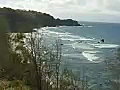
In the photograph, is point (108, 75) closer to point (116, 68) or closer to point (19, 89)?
point (116, 68)

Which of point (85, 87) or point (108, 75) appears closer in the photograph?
point (85, 87)

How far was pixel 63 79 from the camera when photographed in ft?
118

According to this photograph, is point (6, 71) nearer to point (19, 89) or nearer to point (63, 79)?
point (63, 79)

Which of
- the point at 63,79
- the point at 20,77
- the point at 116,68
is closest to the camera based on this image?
the point at 20,77

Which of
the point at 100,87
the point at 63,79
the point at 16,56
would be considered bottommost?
the point at 100,87

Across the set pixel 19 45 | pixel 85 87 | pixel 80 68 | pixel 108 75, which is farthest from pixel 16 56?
pixel 80 68

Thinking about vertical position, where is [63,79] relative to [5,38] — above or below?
below

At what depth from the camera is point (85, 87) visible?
4128 centimetres

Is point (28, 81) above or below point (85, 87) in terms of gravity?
above

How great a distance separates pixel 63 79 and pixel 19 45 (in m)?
6.12

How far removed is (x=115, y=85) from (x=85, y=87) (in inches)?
159

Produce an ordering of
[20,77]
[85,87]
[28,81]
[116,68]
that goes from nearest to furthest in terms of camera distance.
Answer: [28,81] < [20,77] < [85,87] < [116,68]

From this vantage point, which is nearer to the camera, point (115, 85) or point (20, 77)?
point (20, 77)

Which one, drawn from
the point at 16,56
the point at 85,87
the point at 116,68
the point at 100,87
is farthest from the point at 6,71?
the point at 116,68
